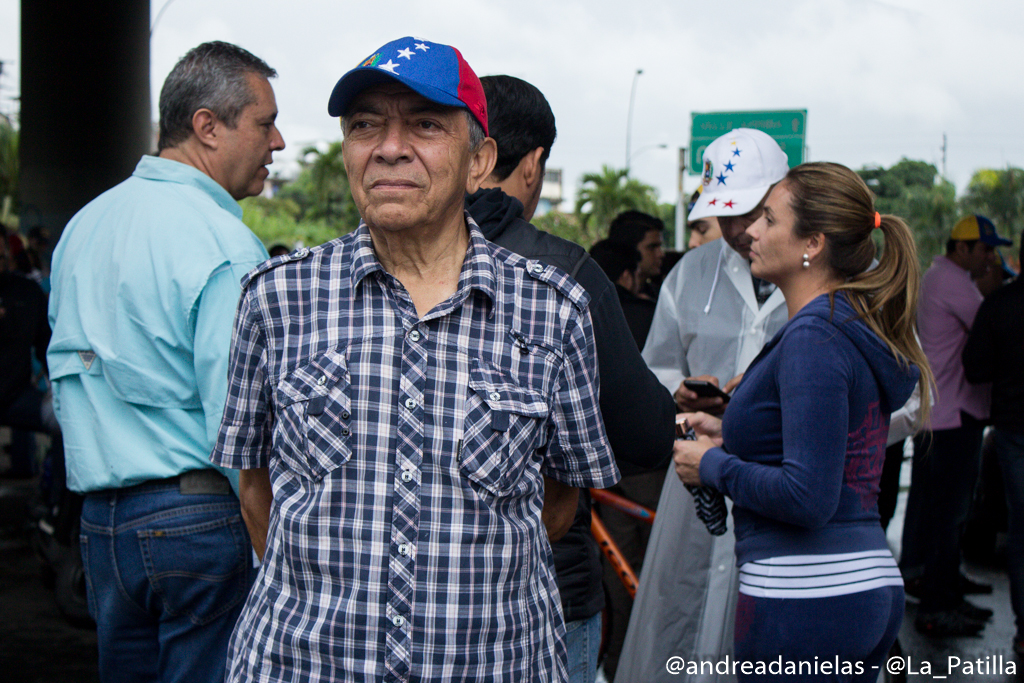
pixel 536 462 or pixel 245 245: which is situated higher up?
pixel 245 245

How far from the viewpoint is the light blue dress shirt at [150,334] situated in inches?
91.2

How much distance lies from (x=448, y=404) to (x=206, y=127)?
1494 millimetres

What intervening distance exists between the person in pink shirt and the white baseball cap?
275 cm

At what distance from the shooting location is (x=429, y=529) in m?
1.49

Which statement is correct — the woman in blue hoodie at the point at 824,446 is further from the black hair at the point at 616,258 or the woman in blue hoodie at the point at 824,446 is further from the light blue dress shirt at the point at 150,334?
the black hair at the point at 616,258

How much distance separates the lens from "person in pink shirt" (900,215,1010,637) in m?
5.57

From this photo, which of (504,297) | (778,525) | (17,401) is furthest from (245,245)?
(17,401)

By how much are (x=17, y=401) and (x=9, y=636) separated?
269cm

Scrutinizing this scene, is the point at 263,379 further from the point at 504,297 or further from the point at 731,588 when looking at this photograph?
the point at 731,588

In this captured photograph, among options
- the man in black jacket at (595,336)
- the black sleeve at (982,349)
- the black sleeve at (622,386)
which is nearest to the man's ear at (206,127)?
the man in black jacket at (595,336)

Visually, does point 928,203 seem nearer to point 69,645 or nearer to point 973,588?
point 973,588

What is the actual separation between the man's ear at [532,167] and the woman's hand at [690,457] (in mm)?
863

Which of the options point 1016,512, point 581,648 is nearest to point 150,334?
point 581,648

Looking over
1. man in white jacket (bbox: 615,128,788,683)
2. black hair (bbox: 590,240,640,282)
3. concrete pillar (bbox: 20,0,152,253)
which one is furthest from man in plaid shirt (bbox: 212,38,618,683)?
concrete pillar (bbox: 20,0,152,253)
